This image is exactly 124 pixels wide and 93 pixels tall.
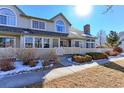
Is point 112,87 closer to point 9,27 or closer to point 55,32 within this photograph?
point 9,27

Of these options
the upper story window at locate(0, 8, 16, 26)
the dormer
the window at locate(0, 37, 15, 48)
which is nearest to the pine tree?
the dormer

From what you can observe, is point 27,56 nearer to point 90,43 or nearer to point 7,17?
point 7,17

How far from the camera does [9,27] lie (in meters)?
19.3

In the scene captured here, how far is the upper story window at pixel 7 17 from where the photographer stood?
19281 mm

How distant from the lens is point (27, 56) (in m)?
15.3

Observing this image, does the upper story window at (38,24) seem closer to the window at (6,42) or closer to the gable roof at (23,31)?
the gable roof at (23,31)

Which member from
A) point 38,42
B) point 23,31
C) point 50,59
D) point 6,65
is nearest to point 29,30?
point 23,31

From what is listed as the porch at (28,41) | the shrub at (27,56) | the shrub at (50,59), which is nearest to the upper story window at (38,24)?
the porch at (28,41)

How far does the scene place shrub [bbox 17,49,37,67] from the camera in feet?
48.4

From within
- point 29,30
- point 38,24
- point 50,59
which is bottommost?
point 50,59

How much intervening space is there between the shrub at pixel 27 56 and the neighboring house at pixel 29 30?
4078 millimetres

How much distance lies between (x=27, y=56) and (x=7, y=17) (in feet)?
22.5

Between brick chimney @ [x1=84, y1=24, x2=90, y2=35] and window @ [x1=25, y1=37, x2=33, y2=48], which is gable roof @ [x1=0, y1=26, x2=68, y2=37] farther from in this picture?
brick chimney @ [x1=84, y1=24, x2=90, y2=35]
